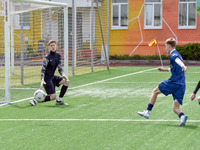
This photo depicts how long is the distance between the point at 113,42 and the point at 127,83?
51.8ft

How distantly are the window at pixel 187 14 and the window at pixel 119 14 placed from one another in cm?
378

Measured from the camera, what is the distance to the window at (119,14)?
3209 cm

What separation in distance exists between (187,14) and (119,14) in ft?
15.3

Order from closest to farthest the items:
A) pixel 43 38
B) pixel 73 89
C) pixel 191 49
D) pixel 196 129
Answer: pixel 196 129
pixel 73 89
pixel 43 38
pixel 191 49

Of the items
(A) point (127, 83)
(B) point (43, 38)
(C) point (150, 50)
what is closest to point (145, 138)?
(A) point (127, 83)

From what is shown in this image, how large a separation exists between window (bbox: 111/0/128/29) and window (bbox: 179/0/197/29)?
3783 millimetres

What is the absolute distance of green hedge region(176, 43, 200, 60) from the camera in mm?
28312

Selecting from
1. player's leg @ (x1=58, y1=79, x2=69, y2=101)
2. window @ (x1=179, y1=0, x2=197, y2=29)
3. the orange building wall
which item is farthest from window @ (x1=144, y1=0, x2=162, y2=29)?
player's leg @ (x1=58, y1=79, x2=69, y2=101)

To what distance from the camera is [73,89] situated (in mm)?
14953

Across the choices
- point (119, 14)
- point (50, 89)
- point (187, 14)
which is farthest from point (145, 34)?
point (50, 89)

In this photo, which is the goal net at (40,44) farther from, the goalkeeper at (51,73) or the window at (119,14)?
the window at (119,14)

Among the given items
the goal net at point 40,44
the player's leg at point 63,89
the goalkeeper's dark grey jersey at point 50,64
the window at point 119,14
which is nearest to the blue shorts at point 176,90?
the player's leg at point 63,89

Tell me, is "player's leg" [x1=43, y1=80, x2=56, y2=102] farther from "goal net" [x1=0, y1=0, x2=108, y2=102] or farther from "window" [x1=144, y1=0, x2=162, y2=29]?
"window" [x1=144, y1=0, x2=162, y2=29]

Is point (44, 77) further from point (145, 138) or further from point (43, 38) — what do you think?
point (43, 38)
